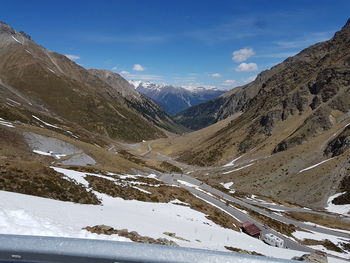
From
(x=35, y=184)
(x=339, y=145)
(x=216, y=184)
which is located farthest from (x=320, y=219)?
(x=35, y=184)

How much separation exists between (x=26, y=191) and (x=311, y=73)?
609 feet

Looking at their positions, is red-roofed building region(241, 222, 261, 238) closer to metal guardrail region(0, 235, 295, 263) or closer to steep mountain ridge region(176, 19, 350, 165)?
metal guardrail region(0, 235, 295, 263)

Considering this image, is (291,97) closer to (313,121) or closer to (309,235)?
(313,121)

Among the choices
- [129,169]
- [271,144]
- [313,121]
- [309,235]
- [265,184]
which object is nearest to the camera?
[309,235]

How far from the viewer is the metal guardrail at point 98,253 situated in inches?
159

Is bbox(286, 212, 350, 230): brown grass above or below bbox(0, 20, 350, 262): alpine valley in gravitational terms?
below

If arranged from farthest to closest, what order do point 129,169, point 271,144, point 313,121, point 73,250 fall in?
point 271,144 → point 313,121 → point 129,169 → point 73,250

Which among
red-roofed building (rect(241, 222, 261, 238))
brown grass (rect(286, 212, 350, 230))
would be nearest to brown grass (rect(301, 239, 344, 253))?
red-roofed building (rect(241, 222, 261, 238))

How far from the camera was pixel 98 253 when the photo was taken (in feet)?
13.5

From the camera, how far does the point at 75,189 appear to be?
25453 millimetres

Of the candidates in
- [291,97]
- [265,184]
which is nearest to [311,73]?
[291,97]

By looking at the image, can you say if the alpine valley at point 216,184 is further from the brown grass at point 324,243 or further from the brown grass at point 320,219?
the brown grass at point 320,219

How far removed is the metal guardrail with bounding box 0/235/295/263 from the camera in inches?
159

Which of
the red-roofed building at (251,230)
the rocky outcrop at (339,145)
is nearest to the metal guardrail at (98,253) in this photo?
the red-roofed building at (251,230)
